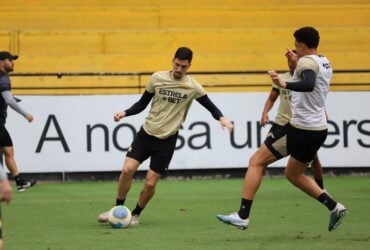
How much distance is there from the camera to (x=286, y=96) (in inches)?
591

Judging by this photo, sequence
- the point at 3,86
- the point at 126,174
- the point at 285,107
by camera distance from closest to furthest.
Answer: the point at 126,174, the point at 285,107, the point at 3,86

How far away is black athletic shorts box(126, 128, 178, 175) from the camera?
12.8 m

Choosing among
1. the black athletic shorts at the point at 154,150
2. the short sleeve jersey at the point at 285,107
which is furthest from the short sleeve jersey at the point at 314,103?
the short sleeve jersey at the point at 285,107

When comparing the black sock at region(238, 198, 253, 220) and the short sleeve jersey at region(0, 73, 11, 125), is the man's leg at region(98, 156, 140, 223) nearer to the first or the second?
the black sock at region(238, 198, 253, 220)

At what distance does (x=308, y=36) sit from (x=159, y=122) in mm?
2654

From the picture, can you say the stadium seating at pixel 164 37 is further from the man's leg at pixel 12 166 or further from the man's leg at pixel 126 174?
the man's leg at pixel 126 174

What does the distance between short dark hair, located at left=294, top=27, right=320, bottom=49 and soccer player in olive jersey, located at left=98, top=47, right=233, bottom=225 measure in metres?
2.05

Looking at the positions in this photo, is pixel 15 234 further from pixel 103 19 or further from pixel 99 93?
pixel 103 19

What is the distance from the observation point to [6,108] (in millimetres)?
17312

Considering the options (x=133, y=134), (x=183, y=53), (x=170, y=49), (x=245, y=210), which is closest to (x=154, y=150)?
(x=183, y=53)

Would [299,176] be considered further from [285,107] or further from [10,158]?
[10,158]

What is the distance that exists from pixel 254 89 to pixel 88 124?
3447 mm

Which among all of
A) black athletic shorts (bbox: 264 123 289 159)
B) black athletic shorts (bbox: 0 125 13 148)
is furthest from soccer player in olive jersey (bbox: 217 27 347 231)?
black athletic shorts (bbox: 0 125 13 148)

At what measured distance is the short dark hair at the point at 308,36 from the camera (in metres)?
10.8
